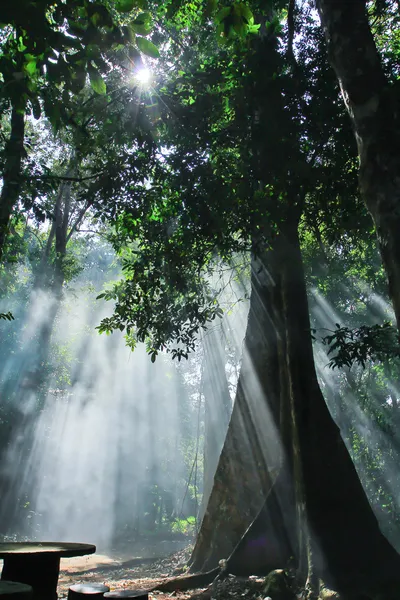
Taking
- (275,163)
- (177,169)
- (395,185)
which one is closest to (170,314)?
(177,169)

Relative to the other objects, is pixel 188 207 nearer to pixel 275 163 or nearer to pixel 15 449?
pixel 275 163

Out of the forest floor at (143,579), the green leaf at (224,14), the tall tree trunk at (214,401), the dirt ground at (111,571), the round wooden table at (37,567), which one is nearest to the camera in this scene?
the green leaf at (224,14)

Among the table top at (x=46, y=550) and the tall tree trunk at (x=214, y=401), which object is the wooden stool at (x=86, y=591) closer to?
the table top at (x=46, y=550)

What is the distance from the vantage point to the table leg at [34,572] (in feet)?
18.9

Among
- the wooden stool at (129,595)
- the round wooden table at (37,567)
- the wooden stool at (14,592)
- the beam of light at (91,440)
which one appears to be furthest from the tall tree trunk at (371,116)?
the beam of light at (91,440)

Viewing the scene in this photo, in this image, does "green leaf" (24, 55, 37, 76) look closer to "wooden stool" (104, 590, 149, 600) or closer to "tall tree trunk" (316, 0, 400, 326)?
"tall tree trunk" (316, 0, 400, 326)

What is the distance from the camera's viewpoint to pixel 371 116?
376cm

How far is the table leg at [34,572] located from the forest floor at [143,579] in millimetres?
2730

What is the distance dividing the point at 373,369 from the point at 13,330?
21028 mm

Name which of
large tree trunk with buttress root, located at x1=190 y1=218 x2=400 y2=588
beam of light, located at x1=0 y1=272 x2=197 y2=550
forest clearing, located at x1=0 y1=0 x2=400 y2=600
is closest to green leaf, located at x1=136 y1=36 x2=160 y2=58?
forest clearing, located at x1=0 y1=0 x2=400 y2=600

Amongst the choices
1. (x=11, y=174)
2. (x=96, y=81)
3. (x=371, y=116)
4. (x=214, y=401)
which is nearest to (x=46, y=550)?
(x=11, y=174)

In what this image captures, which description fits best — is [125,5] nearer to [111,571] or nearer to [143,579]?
[143,579]

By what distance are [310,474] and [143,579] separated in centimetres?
782

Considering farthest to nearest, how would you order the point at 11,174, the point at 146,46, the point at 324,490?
the point at 324,490
the point at 11,174
the point at 146,46
